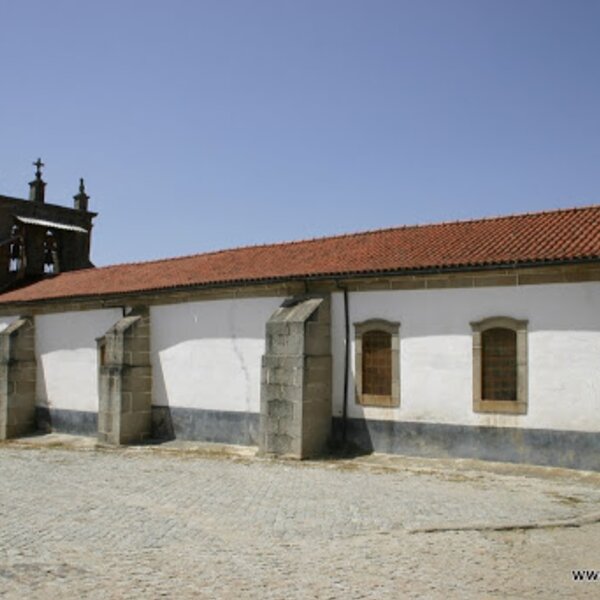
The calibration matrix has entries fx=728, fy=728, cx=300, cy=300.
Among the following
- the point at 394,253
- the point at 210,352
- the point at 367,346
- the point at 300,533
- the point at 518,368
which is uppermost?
the point at 394,253

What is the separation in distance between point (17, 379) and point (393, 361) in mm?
13007

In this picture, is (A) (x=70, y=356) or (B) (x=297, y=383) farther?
(A) (x=70, y=356)

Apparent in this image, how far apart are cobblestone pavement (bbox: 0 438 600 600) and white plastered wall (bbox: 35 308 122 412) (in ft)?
24.6

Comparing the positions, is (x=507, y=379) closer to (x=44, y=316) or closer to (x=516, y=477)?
(x=516, y=477)

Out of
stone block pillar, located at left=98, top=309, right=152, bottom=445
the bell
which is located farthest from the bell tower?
stone block pillar, located at left=98, top=309, right=152, bottom=445

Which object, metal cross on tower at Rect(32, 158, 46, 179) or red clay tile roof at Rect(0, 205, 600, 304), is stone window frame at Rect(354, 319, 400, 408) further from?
metal cross on tower at Rect(32, 158, 46, 179)

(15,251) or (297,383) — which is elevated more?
(15,251)

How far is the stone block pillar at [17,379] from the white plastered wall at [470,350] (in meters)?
11.6

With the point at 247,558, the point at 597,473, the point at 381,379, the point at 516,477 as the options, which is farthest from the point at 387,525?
the point at 381,379

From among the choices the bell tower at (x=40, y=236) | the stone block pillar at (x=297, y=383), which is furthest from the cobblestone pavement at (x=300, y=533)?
the bell tower at (x=40, y=236)

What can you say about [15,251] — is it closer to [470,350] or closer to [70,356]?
[70,356]

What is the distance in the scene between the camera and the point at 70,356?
70.1 feet

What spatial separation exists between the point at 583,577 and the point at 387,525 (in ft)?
8.42

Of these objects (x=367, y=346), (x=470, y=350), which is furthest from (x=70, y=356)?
(x=470, y=350)
